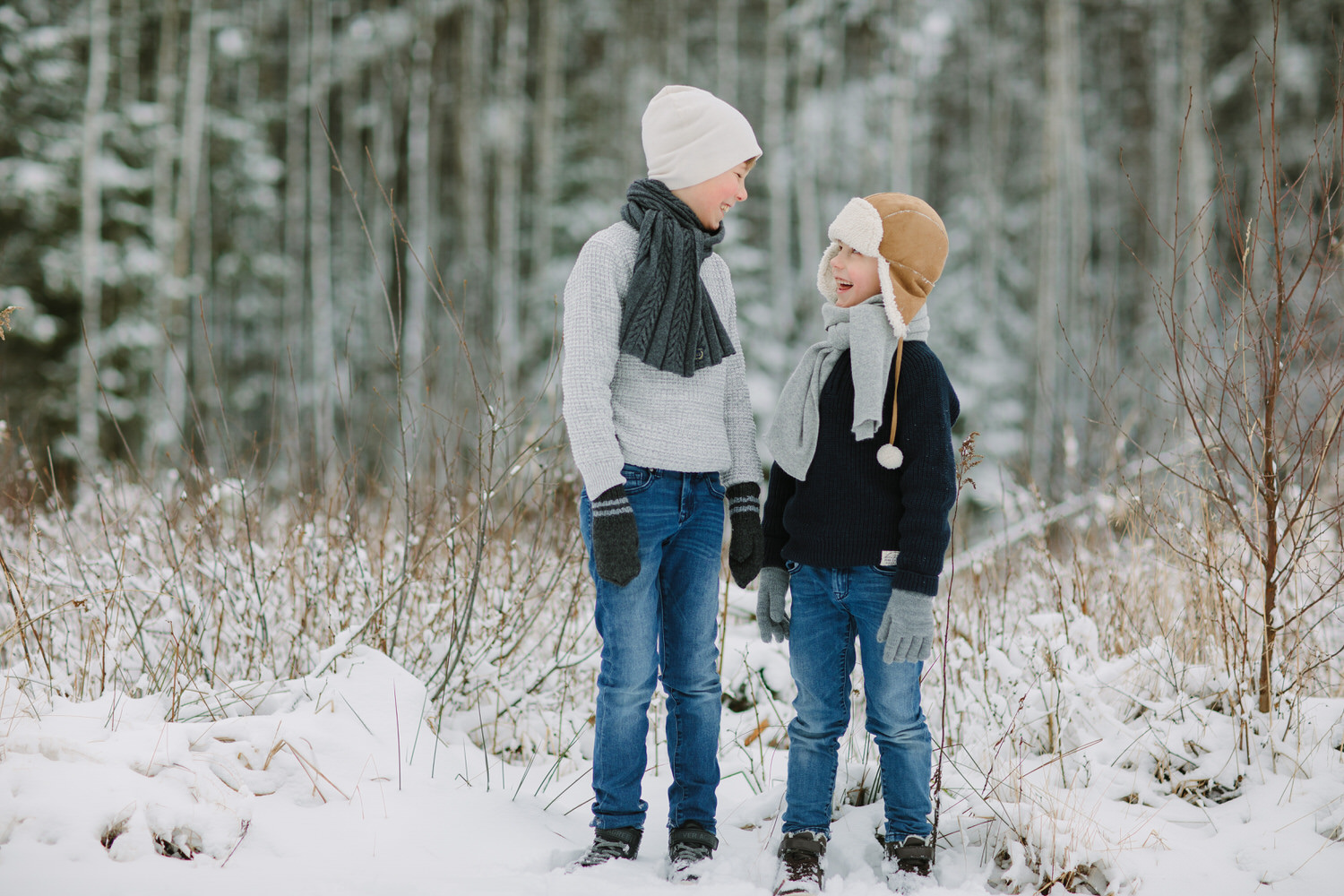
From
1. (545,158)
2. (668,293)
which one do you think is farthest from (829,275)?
(545,158)

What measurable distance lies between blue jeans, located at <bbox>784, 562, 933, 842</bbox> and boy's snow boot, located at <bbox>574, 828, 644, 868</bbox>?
1.36 ft

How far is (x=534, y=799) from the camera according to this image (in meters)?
2.56

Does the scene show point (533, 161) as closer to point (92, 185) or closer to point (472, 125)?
point (472, 125)

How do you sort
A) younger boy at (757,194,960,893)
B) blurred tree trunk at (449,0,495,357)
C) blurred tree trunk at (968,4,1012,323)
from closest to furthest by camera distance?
younger boy at (757,194,960,893) < blurred tree trunk at (449,0,495,357) < blurred tree trunk at (968,4,1012,323)

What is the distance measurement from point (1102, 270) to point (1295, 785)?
1415cm

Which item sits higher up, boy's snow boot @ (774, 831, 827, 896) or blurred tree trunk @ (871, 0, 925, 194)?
blurred tree trunk @ (871, 0, 925, 194)

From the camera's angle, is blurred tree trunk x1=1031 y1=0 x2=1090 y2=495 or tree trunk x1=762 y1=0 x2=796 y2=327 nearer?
blurred tree trunk x1=1031 y1=0 x2=1090 y2=495

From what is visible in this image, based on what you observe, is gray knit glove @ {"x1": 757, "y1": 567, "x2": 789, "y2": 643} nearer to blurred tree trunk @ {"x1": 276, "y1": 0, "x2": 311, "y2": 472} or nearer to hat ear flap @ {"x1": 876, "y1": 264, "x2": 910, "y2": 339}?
hat ear flap @ {"x1": 876, "y1": 264, "x2": 910, "y2": 339}

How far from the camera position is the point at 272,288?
47.1ft

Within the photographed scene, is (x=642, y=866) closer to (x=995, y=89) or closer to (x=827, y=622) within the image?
(x=827, y=622)

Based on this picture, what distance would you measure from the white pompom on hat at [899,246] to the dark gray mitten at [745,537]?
0.42m

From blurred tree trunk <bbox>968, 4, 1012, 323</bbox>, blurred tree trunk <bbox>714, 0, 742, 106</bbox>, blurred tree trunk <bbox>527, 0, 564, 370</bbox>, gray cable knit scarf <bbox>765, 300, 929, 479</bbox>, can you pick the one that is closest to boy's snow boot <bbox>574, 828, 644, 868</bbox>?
gray cable knit scarf <bbox>765, 300, 929, 479</bbox>

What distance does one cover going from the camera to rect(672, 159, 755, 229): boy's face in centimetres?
229

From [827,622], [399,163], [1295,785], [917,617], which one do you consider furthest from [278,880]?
[399,163]
